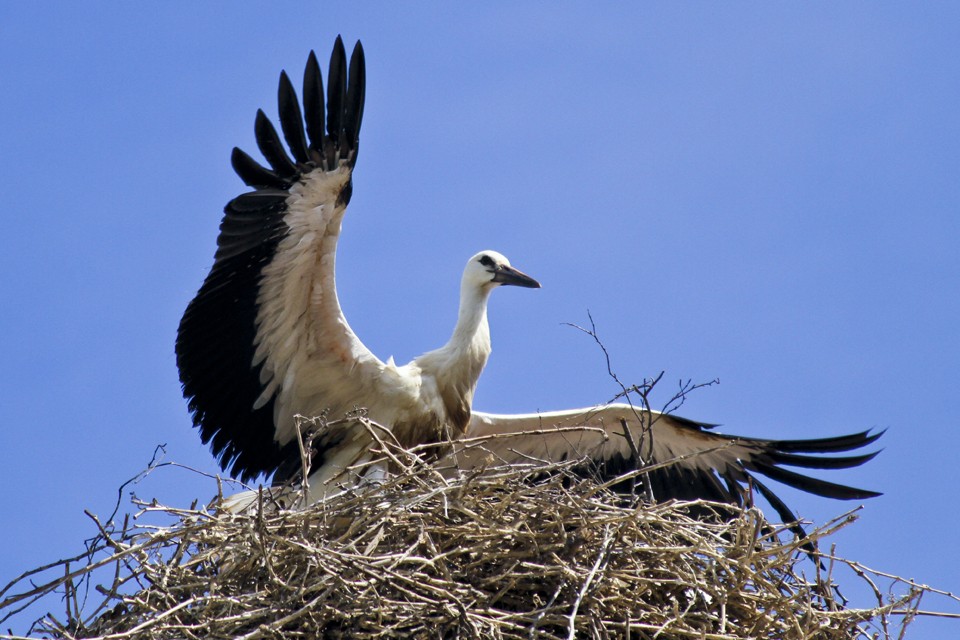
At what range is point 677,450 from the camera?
762 centimetres

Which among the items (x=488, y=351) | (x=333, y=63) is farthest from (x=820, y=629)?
(x=333, y=63)

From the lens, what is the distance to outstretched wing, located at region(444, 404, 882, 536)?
23.5 ft

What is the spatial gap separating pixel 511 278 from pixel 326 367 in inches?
41.0

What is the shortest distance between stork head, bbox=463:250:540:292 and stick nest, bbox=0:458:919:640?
2.08m

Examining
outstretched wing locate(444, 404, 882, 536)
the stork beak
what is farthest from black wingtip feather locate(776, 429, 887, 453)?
the stork beak

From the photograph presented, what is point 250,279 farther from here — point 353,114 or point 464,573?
point 464,573

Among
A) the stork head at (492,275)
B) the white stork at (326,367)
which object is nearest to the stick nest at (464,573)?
the white stork at (326,367)

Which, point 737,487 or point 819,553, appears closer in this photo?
point 819,553

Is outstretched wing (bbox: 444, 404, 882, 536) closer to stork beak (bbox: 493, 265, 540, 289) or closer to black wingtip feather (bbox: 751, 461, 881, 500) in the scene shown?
black wingtip feather (bbox: 751, 461, 881, 500)

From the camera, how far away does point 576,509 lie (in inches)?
195

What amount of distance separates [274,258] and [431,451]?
1.24m

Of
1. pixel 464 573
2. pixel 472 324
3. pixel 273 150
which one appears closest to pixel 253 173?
pixel 273 150

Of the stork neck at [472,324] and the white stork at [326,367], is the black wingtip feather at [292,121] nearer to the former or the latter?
the white stork at [326,367]

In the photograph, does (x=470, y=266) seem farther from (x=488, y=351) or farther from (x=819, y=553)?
(x=819, y=553)
